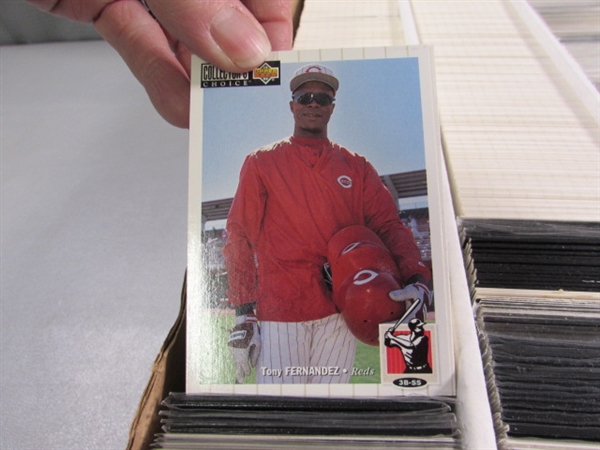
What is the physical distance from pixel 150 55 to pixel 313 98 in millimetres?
408

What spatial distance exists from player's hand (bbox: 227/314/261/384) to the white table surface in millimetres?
852

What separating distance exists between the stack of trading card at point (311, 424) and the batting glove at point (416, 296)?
10 cm

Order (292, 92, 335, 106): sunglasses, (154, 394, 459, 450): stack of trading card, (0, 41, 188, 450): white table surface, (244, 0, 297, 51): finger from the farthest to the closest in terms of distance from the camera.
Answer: (0, 41, 188, 450): white table surface < (244, 0, 297, 51): finger < (292, 92, 335, 106): sunglasses < (154, 394, 459, 450): stack of trading card

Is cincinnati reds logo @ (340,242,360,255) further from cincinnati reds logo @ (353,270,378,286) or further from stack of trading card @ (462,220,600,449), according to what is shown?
stack of trading card @ (462,220,600,449)

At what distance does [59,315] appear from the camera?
1.59 meters

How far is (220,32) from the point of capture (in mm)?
638

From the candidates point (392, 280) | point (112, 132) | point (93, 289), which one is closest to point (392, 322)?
point (392, 280)

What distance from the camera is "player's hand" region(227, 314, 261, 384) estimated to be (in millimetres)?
617

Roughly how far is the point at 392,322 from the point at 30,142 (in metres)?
2.15

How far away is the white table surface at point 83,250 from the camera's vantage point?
1381 mm

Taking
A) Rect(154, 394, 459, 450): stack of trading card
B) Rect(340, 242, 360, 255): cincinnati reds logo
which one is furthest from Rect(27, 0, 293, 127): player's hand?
Rect(154, 394, 459, 450): stack of trading card

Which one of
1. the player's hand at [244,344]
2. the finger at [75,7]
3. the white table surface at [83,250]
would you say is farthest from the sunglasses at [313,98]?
→ the white table surface at [83,250]

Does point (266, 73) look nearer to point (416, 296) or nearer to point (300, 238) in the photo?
point (300, 238)

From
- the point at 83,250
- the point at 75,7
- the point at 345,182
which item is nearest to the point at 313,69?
the point at 345,182
